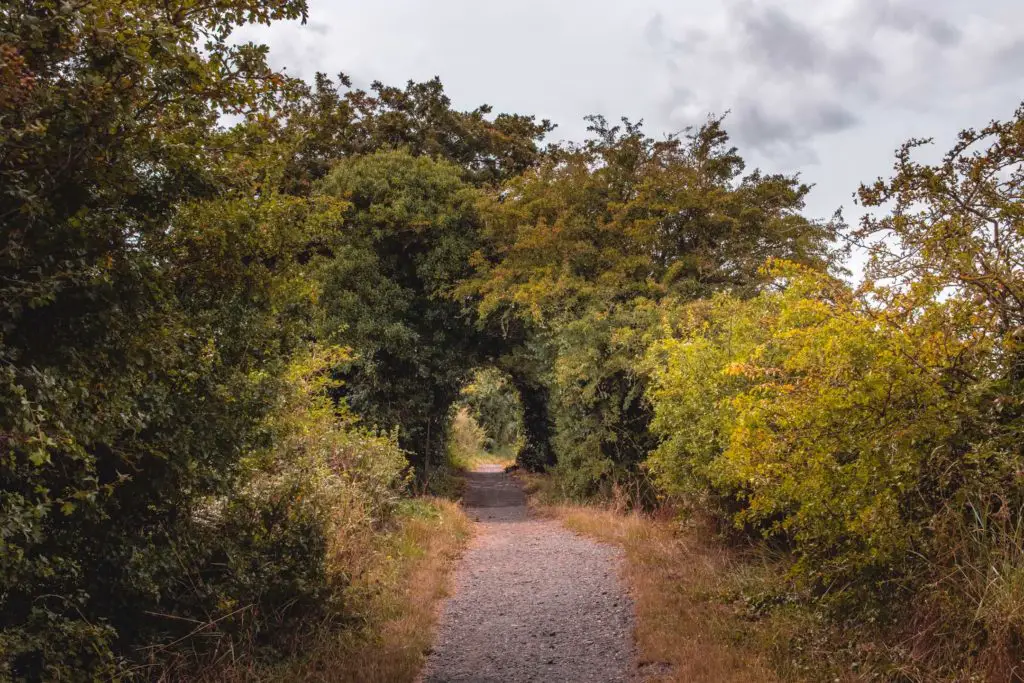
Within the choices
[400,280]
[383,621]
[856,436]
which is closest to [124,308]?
[383,621]

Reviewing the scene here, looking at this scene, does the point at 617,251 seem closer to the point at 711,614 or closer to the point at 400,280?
the point at 400,280

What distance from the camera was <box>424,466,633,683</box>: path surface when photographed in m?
6.74

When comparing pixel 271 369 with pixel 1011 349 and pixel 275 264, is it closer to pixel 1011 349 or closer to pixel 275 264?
pixel 275 264

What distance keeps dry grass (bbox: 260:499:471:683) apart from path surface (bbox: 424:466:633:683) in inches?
9.8

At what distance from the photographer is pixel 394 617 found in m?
7.88

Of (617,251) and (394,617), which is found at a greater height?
(617,251)

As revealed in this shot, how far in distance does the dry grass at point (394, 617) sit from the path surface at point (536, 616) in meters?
0.25

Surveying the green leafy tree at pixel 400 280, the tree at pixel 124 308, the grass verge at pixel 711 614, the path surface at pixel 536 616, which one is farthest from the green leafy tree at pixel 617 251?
the tree at pixel 124 308

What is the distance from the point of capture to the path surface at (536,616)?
22.1ft

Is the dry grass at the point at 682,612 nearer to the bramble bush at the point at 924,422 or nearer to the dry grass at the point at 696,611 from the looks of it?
the dry grass at the point at 696,611

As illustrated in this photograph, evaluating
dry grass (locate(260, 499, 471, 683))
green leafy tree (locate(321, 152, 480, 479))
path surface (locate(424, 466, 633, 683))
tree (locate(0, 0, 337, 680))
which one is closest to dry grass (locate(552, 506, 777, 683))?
path surface (locate(424, 466, 633, 683))

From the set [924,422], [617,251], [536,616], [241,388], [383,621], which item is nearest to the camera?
[924,422]

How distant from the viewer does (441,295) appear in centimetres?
1839

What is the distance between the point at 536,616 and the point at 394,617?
1.72 metres
